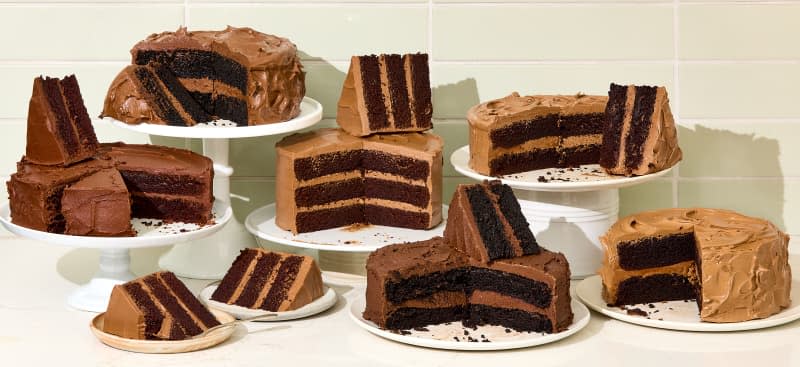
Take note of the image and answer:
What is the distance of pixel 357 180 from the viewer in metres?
3.94

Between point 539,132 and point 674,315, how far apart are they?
74 cm

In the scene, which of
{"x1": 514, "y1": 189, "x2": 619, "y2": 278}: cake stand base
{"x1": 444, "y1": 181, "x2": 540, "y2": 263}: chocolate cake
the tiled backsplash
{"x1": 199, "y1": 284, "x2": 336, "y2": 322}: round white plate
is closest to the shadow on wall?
the tiled backsplash

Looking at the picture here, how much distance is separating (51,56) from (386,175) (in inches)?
45.9

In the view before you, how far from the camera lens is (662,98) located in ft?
12.2

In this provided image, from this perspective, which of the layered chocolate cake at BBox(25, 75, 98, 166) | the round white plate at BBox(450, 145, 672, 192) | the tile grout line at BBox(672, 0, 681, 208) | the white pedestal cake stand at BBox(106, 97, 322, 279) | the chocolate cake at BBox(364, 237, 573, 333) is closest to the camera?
the chocolate cake at BBox(364, 237, 573, 333)

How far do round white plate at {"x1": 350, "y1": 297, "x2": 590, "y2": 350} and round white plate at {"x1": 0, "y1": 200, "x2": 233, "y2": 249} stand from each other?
49cm

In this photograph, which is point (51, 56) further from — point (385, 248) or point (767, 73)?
point (767, 73)

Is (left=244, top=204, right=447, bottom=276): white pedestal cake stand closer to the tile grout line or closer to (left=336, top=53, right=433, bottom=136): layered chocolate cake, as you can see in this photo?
(left=336, top=53, right=433, bottom=136): layered chocolate cake

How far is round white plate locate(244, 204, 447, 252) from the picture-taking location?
3708 millimetres

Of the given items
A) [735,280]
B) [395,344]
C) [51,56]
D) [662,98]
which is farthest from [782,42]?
[51,56]

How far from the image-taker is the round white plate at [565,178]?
3.63 meters

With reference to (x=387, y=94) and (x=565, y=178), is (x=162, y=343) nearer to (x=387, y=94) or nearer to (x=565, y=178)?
(x=387, y=94)

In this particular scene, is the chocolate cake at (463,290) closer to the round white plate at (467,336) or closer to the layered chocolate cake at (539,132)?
the round white plate at (467,336)

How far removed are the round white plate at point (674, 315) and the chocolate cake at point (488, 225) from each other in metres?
0.28
